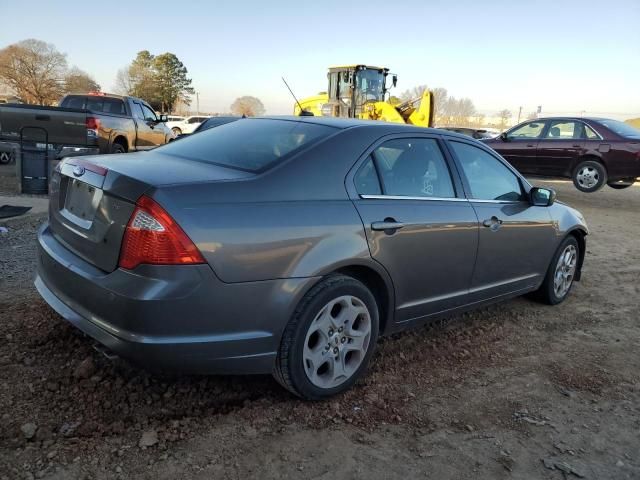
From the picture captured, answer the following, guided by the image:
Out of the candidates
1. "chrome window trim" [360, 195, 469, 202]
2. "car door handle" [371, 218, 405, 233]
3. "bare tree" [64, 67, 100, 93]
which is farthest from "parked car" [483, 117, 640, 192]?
"bare tree" [64, 67, 100, 93]

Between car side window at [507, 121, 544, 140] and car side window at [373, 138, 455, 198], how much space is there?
9355 mm

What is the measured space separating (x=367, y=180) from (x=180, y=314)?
1.37 meters

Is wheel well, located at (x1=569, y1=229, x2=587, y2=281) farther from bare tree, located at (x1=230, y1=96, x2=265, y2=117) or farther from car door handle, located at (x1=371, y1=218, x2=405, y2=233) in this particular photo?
bare tree, located at (x1=230, y1=96, x2=265, y2=117)

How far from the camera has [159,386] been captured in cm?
296

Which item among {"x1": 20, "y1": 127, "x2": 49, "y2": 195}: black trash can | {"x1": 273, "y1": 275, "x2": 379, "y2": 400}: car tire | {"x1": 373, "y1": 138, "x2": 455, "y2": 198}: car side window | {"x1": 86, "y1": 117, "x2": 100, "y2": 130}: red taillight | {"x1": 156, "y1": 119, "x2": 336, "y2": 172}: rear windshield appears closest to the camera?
{"x1": 273, "y1": 275, "x2": 379, "y2": 400}: car tire

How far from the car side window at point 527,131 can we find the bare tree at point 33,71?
185 feet

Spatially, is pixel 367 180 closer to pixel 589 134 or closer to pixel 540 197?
pixel 540 197

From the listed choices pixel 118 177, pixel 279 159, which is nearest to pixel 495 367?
pixel 279 159

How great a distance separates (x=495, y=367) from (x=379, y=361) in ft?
2.65

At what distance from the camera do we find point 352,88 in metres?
16.7

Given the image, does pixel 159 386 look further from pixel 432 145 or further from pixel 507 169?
pixel 507 169

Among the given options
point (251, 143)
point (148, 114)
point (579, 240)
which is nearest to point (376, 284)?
point (251, 143)

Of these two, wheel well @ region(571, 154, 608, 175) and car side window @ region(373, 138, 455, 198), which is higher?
wheel well @ region(571, 154, 608, 175)

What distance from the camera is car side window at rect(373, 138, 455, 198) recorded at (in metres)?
3.28
